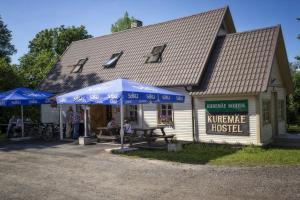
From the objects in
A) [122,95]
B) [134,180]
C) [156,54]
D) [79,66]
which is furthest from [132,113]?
[134,180]

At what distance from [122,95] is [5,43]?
117 ft

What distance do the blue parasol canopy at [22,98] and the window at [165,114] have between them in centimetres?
656

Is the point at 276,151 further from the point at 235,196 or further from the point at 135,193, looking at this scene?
the point at 135,193

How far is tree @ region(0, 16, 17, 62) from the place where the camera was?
42594 mm

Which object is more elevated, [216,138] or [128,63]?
[128,63]

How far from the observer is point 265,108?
53.0 feet

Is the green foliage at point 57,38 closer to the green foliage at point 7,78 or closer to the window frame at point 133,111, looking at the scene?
the green foliage at point 7,78

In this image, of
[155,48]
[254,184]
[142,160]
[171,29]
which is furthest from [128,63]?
[254,184]

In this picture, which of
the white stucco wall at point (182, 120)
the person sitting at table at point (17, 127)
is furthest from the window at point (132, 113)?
the person sitting at table at point (17, 127)

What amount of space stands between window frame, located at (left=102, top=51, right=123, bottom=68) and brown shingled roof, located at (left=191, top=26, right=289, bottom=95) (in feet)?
21.5

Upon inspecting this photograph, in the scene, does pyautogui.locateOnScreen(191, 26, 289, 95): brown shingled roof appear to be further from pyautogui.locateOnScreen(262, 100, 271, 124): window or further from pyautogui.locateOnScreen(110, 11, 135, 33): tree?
pyautogui.locateOnScreen(110, 11, 135, 33): tree

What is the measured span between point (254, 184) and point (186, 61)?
10565 millimetres

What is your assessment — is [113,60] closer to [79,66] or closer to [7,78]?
[79,66]

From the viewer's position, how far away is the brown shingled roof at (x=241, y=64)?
589 inches
